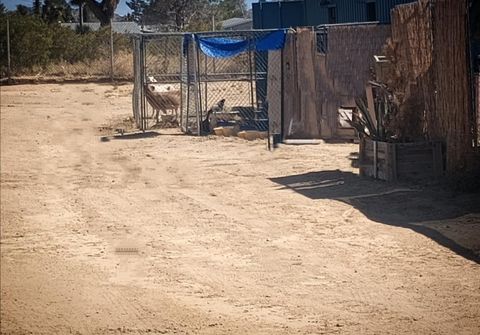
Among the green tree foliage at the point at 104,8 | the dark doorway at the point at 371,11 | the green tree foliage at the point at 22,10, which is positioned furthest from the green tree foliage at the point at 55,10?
the dark doorway at the point at 371,11

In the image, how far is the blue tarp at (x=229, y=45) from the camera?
17.6 meters

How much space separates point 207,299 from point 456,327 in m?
1.91

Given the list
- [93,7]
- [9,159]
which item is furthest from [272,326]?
[93,7]

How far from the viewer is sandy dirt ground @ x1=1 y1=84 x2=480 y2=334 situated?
629 centimetres

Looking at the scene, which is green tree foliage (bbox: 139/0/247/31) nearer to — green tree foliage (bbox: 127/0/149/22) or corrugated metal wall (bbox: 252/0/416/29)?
green tree foliage (bbox: 127/0/149/22)

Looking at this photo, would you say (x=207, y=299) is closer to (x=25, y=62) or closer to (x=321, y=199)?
(x=321, y=199)

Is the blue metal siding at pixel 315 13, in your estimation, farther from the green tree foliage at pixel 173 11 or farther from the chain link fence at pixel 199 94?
the green tree foliage at pixel 173 11

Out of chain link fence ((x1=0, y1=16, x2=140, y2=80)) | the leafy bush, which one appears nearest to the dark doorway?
chain link fence ((x1=0, y1=16, x2=140, y2=80))

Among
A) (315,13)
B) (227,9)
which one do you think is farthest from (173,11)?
(315,13)

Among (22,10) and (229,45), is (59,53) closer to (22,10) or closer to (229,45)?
(22,10)

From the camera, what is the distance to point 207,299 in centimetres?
669

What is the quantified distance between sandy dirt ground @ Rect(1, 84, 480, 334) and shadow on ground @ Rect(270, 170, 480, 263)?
1.1 inches

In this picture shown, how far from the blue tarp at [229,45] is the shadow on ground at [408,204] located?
5.24m

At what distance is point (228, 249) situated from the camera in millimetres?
8297
